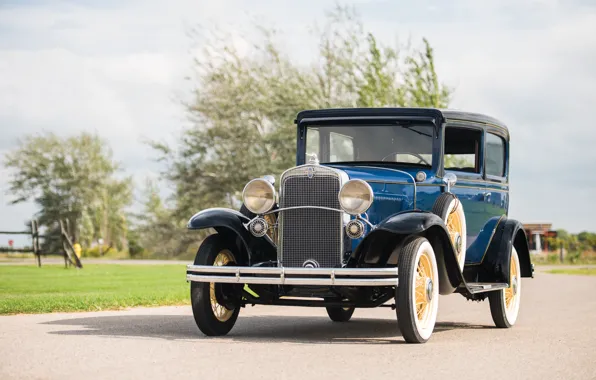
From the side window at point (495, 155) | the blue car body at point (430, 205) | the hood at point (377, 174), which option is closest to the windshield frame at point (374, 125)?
the blue car body at point (430, 205)

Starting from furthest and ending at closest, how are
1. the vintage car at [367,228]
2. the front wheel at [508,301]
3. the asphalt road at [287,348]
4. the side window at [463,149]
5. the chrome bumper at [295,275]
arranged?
the front wheel at [508,301] < the side window at [463,149] < the vintage car at [367,228] < the chrome bumper at [295,275] < the asphalt road at [287,348]

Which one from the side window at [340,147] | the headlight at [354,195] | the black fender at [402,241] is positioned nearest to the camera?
the black fender at [402,241]

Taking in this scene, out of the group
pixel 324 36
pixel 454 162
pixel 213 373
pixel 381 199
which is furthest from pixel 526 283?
pixel 324 36

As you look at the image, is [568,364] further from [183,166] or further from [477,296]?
[183,166]

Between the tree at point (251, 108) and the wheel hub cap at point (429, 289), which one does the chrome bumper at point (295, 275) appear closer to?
the wheel hub cap at point (429, 289)

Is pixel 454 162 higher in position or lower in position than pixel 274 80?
lower

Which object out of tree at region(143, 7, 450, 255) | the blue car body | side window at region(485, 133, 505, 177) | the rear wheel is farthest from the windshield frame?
tree at region(143, 7, 450, 255)

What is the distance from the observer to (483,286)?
10.4m

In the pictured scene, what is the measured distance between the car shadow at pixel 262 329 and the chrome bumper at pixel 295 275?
61cm

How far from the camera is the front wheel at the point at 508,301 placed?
36.5 ft

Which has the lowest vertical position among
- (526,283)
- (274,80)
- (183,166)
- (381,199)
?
(526,283)

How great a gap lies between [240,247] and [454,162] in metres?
3.65

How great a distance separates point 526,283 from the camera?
72.8ft

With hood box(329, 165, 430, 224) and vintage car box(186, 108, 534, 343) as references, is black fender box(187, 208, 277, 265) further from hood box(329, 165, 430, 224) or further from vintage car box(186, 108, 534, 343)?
hood box(329, 165, 430, 224)
